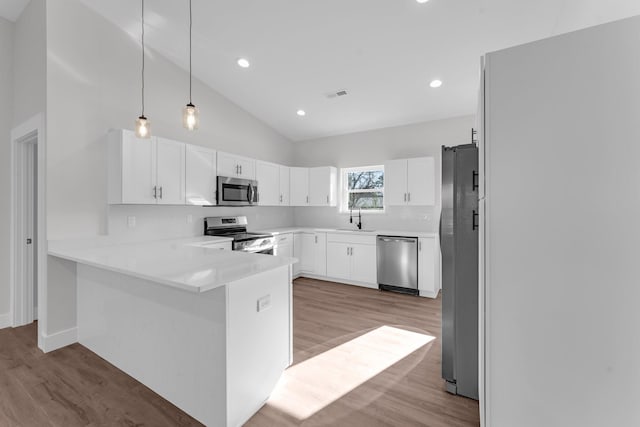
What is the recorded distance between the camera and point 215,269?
1.73 m

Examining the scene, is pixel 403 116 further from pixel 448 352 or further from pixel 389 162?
pixel 448 352

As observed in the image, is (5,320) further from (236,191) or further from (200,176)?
(236,191)

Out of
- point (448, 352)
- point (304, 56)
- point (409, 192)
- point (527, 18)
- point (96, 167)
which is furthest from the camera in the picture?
point (409, 192)

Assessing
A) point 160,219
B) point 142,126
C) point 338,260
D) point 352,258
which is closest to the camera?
point 142,126

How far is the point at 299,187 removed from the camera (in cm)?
552

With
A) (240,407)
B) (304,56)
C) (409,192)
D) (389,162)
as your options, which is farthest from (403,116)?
(240,407)

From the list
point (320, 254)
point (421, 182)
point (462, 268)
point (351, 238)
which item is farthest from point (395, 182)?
point (462, 268)

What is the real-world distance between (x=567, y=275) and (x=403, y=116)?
4046mm

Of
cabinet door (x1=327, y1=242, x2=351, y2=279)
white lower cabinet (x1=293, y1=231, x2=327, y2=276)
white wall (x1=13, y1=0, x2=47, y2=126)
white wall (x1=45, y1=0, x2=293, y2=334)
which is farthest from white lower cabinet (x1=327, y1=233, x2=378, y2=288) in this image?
white wall (x1=13, y1=0, x2=47, y2=126)

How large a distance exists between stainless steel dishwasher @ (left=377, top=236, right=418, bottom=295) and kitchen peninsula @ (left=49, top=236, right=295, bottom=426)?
8.57 feet

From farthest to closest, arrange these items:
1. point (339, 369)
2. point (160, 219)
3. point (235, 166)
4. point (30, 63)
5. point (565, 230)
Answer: point (235, 166)
point (160, 219)
point (30, 63)
point (339, 369)
point (565, 230)

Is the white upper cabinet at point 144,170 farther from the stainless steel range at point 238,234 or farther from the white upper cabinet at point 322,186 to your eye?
the white upper cabinet at point 322,186

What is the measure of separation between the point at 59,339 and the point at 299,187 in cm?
392

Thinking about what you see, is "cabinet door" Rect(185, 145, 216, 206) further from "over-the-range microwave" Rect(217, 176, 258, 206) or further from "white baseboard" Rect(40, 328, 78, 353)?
"white baseboard" Rect(40, 328, 78, 353)
